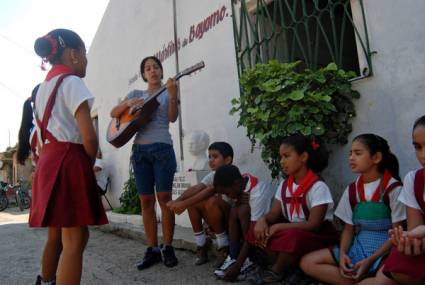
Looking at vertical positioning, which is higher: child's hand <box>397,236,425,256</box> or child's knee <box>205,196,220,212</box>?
child's knee <box>205,196,220,212</box>

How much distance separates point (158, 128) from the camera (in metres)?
3.05

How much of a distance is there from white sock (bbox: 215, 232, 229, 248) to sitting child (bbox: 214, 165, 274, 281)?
16 cm

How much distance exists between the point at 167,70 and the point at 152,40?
71 cm

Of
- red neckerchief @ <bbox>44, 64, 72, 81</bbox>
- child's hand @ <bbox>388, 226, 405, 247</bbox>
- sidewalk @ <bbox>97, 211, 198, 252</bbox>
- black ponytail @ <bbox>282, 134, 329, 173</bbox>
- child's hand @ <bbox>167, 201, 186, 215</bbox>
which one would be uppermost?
red neckerchief @ <bbox>44, 64, 72, 81</bbox>

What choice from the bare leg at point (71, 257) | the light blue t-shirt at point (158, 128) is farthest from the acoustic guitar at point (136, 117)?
the bare leg at point (71, 257)

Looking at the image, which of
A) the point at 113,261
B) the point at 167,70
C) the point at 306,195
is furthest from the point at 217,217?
the point at 167,70

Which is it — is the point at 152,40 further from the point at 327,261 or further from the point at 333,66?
the point at 327,261

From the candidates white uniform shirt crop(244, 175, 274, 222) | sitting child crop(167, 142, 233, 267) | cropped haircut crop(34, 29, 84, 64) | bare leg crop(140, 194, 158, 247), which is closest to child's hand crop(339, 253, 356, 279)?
white uniform shirt crop(244, 175, 274, 222)

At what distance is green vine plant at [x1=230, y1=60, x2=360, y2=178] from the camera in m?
2.63

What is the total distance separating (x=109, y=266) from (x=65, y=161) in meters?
1.66

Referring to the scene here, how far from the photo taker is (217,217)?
2.88 m

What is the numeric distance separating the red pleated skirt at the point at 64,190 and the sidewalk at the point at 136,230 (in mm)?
1547

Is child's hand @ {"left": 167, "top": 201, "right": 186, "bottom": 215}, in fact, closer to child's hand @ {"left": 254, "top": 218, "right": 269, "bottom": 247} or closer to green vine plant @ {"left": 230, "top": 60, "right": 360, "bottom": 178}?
child's hand @ {"left": 254, "top": 218, "right": 269, "bottom": 247}

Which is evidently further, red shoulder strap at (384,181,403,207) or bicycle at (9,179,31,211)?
bicycle at (9,179,31,211)
